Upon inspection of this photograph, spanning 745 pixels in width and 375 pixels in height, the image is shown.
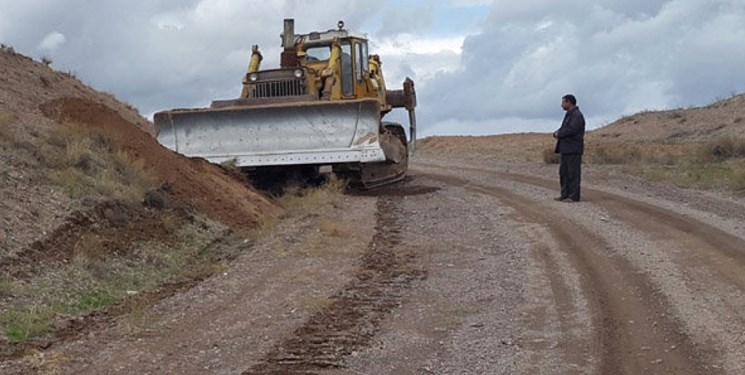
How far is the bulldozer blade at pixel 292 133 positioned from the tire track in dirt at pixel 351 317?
5.01 m

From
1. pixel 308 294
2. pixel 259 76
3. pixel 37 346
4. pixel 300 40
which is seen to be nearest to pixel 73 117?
pixel 259 76

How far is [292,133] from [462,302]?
30.3 feet

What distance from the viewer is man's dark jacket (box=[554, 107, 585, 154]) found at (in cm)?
1675

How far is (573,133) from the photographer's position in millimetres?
16750

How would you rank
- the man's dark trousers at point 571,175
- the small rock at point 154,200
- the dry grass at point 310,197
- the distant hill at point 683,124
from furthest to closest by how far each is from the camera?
the distant hill at point 683,124, the man's dark trousers at point 571,175, the dry grass at point 310,197, the small rock at point 154,200

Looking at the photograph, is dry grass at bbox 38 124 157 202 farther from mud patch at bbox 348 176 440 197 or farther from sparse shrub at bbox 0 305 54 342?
mud patch at bbox 348 176 440 197

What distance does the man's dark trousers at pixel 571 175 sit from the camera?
1667 centimetres

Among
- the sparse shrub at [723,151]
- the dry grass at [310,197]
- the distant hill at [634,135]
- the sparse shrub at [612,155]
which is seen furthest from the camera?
the distant hill at [634,135]

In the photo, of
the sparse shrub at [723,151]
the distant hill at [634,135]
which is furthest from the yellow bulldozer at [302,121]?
the distant hill at [634,135]

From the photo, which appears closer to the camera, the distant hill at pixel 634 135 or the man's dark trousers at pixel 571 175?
the man's dark trousers at pixel 571 175

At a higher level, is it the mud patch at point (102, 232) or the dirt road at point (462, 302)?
the mud patch at point (102, 232)

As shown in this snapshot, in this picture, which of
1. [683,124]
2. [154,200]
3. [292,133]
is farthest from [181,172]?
[683,124]

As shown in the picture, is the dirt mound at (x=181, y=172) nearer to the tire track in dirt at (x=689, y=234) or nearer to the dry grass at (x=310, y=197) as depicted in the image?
the dry grass at (x=310, y=197)

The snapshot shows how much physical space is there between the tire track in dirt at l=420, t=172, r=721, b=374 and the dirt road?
0.02 metres
